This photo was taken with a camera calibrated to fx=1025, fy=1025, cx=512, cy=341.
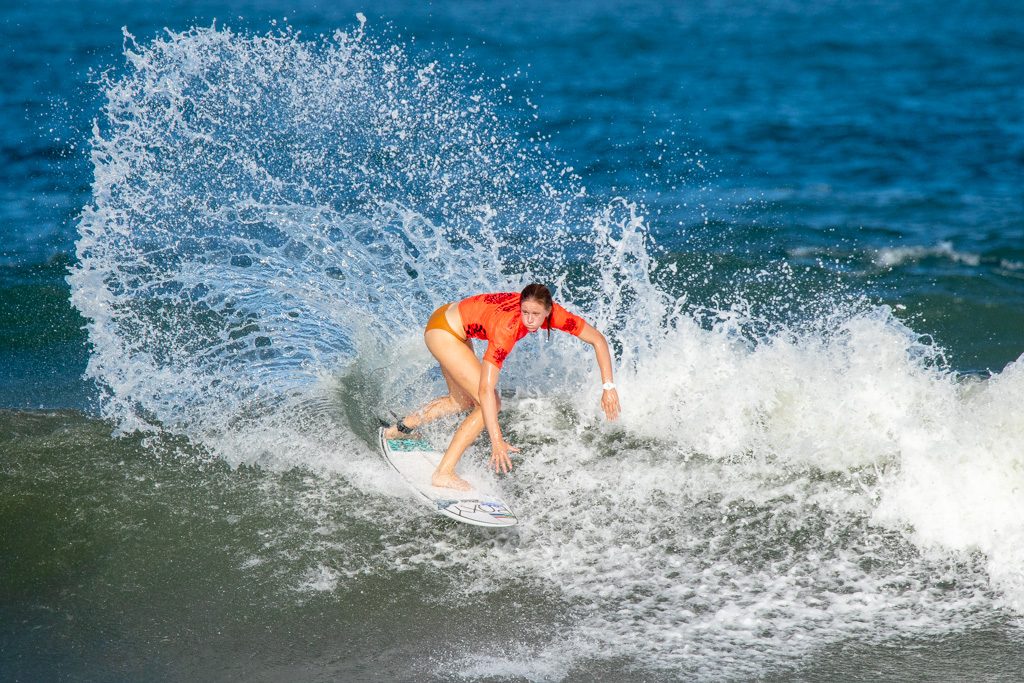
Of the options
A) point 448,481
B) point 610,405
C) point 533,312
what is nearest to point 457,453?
point 448,481

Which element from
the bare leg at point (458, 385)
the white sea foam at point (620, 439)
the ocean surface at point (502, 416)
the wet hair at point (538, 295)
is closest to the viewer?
the ocean surface at point (502, 416)

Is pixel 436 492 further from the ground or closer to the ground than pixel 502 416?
closer to the ground

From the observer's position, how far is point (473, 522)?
6.34 metres

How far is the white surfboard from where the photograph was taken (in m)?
6.38

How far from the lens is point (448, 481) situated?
671cm

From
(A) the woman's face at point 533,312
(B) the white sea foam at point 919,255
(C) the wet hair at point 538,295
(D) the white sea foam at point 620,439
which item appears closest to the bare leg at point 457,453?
(D) the white sea foam at point 620,439

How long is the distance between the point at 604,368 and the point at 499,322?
796mm

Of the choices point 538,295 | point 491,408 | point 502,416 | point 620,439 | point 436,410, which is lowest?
point 620,439

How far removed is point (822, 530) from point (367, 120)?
1044 cm

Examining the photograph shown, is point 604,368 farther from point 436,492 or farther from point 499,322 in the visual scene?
point 436,492

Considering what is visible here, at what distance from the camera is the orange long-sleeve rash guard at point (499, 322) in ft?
21.2

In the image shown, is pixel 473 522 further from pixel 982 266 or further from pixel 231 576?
pixel 982 266

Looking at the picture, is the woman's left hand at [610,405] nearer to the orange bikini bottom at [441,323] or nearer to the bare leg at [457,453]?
the bare leg at [457,453]

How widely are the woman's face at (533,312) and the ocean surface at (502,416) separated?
4.15 ft
